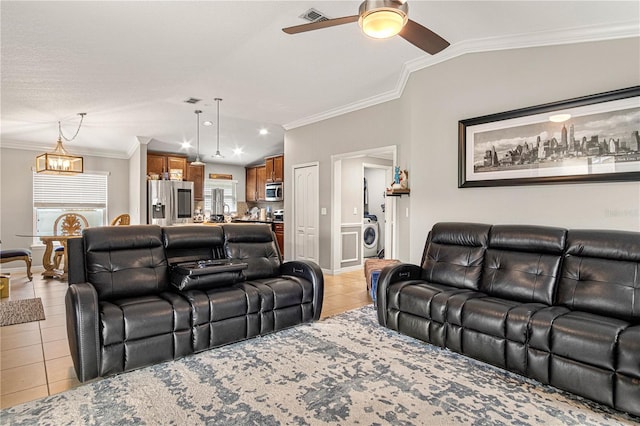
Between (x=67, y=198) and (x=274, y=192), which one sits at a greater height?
(x=274, y=192)

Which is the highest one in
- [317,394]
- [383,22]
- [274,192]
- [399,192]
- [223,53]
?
[223,53]

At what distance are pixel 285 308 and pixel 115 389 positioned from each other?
1.46 meters

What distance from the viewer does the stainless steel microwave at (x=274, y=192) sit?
833 cm

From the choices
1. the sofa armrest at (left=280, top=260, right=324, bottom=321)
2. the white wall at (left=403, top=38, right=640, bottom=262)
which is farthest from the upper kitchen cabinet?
the sofa armrest at (left=280, top=260, right=324, bottom=321)

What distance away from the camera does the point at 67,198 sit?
293 inches

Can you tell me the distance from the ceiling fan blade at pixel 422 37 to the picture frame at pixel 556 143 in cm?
135

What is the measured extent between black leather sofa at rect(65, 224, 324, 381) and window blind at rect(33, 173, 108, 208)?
5.43 meters

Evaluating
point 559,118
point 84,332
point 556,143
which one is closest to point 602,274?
point 556,143

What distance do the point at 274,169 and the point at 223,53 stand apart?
4826 mm

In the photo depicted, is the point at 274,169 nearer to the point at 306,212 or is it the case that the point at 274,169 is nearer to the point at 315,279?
the point at 306,212

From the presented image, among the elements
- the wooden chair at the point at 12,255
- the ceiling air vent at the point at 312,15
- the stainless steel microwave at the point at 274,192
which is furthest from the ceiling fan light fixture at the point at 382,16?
the stainless steel microwave at the point at 274,192

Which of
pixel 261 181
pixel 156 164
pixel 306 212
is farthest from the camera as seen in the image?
pixel 261 181

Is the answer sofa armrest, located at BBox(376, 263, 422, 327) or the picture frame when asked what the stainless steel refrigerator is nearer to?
sofa armrest, located at BBox(376, 263, 422, 327)

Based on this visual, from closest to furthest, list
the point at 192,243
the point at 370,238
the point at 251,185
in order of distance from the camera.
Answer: the point at 192,243 < the point at 370,238 < the point at 251,185
